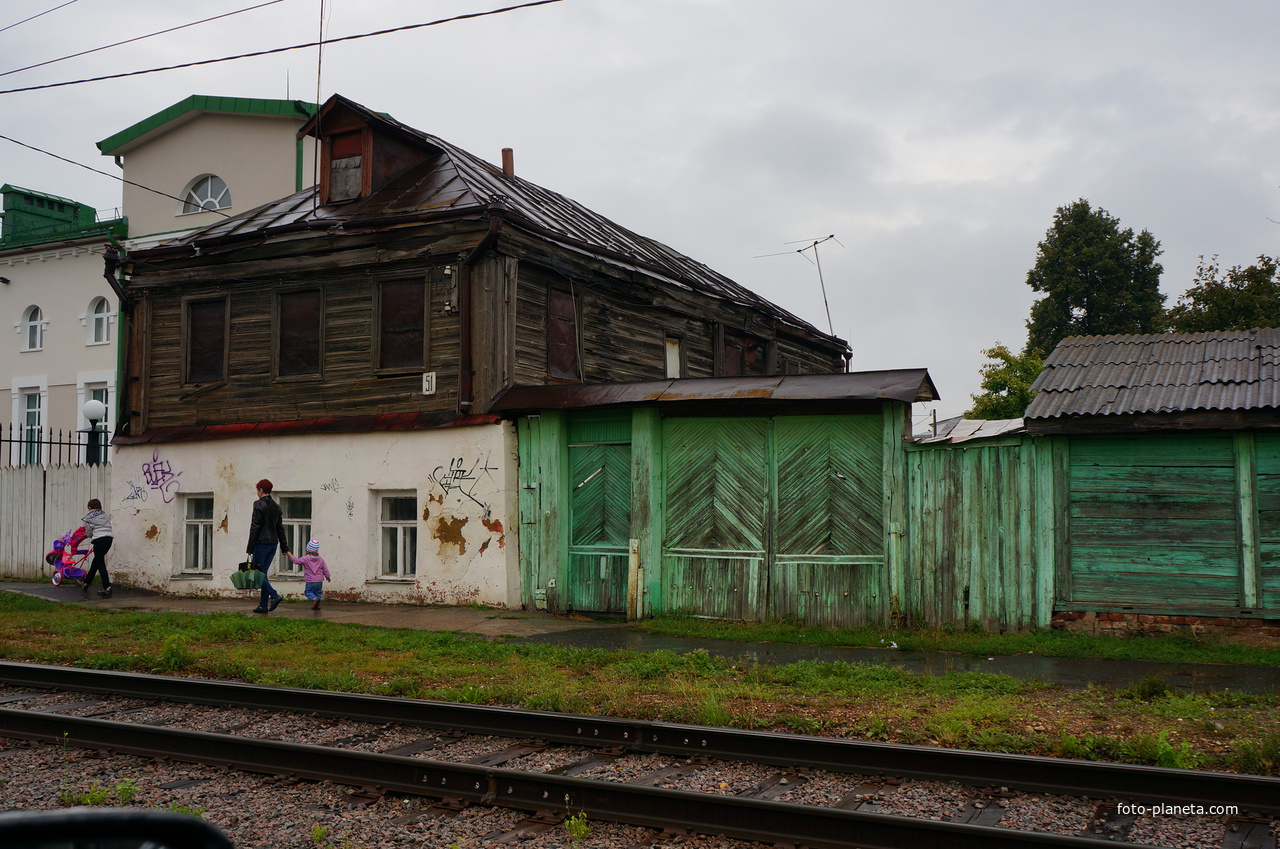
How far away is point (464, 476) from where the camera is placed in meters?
15.9

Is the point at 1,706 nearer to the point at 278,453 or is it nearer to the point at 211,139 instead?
the point at 278,453

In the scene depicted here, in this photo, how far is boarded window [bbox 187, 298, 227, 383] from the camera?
1880cm

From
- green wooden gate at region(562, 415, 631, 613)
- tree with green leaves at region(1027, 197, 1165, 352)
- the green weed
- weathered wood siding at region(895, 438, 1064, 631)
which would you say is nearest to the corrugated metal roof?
green wooden gate at region(562, 415, 631, 613)

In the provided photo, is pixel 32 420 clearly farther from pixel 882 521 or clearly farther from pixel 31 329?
pixel 882 521

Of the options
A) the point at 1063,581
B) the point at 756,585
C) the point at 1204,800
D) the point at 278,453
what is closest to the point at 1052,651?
the point at 1063,581

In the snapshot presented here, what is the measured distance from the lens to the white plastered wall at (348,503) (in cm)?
1557

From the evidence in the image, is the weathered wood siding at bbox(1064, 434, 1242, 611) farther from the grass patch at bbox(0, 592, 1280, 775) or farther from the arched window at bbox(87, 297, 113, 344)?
the arched window at bbox(87, 297, 113, 344)

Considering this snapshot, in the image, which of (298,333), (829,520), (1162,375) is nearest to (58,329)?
(298,333)

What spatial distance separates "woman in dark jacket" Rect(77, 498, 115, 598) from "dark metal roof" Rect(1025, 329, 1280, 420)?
14920 millimetres

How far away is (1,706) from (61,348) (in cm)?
2868

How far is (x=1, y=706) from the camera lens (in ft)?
29.4

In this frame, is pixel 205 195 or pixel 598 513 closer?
pixel 598 513

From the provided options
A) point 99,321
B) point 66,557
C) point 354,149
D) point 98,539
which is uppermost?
point 354,149

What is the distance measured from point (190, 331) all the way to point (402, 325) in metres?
4.95
